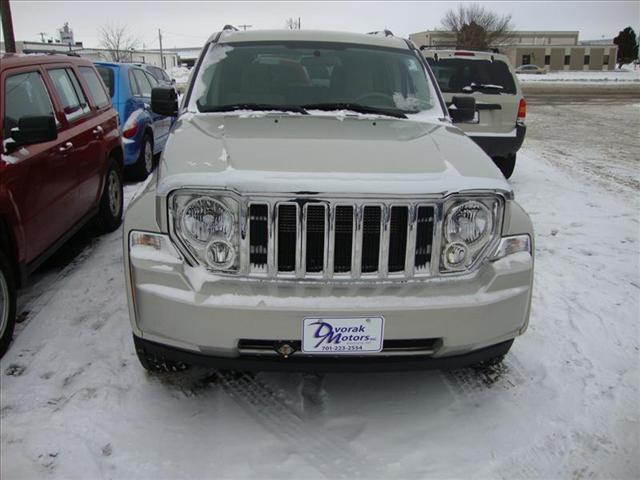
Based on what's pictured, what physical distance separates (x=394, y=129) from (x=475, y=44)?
58466mm

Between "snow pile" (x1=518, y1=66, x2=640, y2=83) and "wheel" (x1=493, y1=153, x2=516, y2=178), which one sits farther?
"snow pile" (x1=518, y1=66, x2=640, y2=83)

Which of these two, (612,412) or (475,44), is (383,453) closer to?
(612,412)

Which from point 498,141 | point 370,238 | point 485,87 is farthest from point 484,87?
point 370,238

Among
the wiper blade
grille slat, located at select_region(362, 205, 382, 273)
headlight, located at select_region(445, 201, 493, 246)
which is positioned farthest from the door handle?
the wiper blade

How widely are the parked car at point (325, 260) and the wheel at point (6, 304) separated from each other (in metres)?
1.20

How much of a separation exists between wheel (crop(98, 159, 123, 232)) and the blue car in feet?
6.41

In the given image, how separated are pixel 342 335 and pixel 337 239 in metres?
0.44

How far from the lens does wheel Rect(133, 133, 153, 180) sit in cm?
858

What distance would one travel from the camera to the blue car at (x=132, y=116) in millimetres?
8312

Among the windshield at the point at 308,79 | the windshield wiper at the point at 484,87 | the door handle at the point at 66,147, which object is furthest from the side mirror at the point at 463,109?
the windshield wiper at the point at 484,87

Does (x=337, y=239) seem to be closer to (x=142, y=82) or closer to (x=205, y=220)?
(x=205, y=220)

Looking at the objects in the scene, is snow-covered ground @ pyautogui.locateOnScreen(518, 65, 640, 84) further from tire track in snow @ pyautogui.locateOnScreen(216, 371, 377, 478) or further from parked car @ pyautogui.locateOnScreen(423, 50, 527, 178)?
tire track in snow @ pyautogui.locateOnScreen(216, 371, 377, 478)

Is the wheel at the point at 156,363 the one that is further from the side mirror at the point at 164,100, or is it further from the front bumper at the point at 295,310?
the side mirror at the point at 164,100

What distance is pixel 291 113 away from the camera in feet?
12.7
